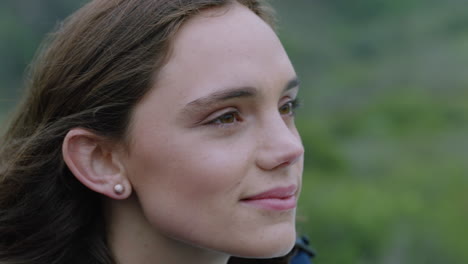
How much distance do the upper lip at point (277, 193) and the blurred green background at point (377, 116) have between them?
2.29 meters

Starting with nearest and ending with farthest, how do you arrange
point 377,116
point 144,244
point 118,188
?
point 118,188, point 144,244, point 377,116

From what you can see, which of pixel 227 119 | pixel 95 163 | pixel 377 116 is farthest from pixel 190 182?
pixel 377 116

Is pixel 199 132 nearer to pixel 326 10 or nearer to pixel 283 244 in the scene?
pixel 283 244

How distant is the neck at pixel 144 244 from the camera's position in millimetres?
2189

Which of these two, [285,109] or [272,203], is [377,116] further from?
[272,203]

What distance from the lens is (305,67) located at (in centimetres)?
614

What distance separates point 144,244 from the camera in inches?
86.6

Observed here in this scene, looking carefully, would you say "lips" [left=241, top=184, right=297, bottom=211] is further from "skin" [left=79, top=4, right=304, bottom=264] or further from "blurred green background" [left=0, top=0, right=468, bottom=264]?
"blurred green background" [left=0, top=0, right=468, bottom=264]

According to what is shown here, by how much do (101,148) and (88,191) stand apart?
237 millimetres

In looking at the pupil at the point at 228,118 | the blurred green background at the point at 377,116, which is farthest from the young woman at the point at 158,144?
the blurred green background at the point at 377,116

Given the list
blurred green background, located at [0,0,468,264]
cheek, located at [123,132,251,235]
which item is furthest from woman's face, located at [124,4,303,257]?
blurred green background, located at [0,0,468,264]

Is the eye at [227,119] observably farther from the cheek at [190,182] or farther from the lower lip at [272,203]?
the lower lip at [272,203]

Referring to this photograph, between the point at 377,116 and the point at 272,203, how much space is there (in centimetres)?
371

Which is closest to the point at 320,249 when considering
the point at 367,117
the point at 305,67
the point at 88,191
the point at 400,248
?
the point at 400,248
